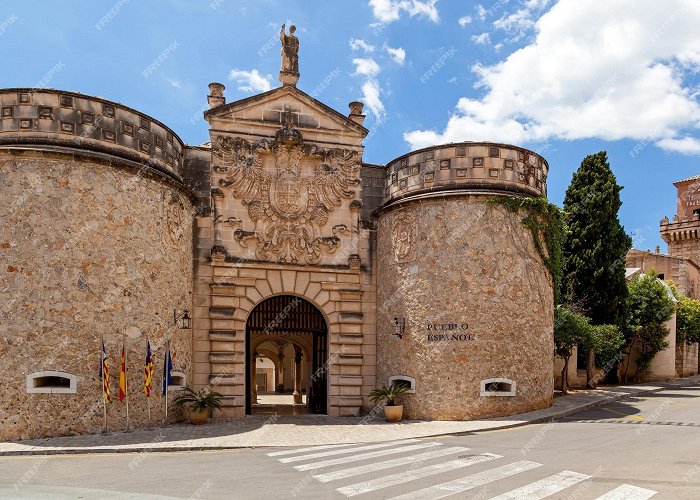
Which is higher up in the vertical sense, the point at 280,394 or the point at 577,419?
the point at 577,419

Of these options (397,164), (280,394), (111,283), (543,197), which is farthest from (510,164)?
(280,394)

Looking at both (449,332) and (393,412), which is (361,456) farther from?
(449,332)

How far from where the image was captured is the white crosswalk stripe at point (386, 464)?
10.5m

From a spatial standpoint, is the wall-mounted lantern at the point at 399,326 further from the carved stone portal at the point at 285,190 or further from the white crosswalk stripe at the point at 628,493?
the white crosswalk stripe at the point at 628,493

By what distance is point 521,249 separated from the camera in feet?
63.8

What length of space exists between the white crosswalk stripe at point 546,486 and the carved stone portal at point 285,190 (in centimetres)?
1181

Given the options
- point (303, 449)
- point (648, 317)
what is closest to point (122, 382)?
point (303, 449)

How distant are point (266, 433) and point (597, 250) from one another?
62.5ft

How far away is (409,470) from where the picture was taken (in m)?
10.9

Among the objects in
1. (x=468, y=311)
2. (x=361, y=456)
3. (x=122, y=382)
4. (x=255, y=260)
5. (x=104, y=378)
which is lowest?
(x=361, y=456)

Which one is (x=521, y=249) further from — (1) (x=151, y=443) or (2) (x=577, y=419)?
(1) (x=151, y=443)

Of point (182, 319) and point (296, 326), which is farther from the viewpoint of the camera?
point (296, 326)

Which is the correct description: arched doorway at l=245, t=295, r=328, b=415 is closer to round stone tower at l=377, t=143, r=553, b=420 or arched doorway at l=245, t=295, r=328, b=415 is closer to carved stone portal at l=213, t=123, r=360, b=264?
carved stone portal at l=213, t=123, r=360, b=264

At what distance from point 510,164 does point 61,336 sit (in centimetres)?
1399
